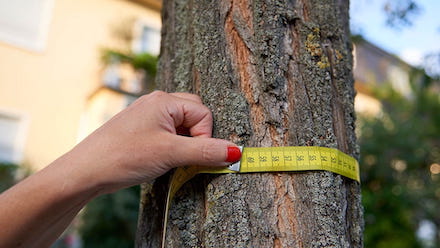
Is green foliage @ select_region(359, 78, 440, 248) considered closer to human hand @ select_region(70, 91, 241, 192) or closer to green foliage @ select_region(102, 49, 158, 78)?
green foliage @ select_region(102, 49, 158, 78)

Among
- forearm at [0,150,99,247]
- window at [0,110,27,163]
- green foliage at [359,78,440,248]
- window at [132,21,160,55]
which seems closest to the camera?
Answer: forearm at [0,150,99,247]

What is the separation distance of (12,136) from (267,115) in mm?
7767

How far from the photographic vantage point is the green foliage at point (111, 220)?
6273mm

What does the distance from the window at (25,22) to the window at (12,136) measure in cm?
158

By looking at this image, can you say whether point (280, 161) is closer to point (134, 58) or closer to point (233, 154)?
point (233, 154)

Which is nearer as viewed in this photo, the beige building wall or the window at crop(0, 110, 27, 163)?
the window at crop(0, 110, 27, 163)

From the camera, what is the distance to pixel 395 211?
6.84 metres

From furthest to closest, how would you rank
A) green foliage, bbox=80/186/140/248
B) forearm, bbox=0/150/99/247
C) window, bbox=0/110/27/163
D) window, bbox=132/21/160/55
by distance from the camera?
window, bbox=132/21/160/55 → window, bbox=0/110/27/163 → green foliage, bbox=80/186/140/248 → forearm, bbox=0/150/99/247

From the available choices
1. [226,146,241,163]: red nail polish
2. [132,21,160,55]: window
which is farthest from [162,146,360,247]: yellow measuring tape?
[132,21,160,55]: window

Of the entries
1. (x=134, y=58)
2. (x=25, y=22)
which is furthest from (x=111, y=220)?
(x=25, y=22)

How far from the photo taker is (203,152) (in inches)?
44.3

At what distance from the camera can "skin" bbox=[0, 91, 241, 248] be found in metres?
1.11

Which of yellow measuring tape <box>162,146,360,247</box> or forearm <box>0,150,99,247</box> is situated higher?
yellow measuring tape <box>162,146,360,247</box>

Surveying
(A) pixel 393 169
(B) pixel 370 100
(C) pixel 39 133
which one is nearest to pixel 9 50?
(C) pixel 39 133
